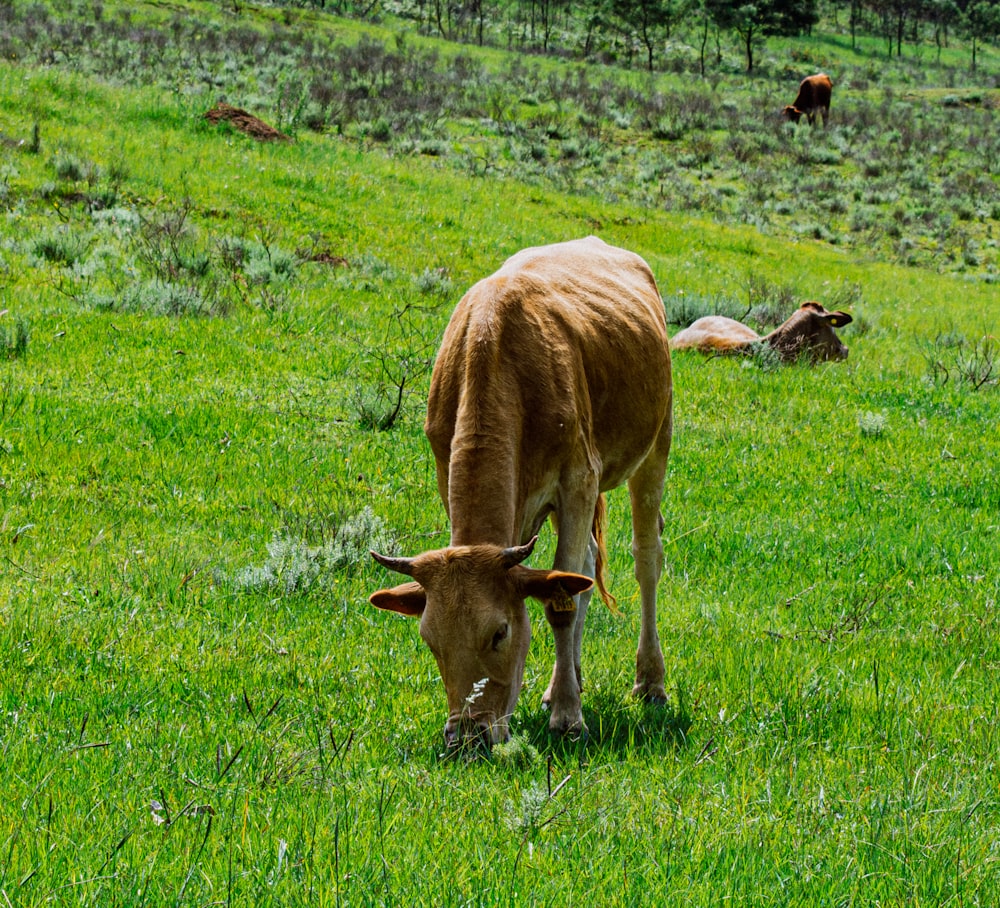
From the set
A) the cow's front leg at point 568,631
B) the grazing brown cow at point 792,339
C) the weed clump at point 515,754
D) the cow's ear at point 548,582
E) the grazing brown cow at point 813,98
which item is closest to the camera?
the weed clump at point 515,754

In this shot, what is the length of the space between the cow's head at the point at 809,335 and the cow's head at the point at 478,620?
9.91m

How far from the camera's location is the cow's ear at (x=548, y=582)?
4.13 m

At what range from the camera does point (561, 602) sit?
4.29 m

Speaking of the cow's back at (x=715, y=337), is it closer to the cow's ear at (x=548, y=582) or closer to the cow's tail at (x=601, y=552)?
the cow's tail at (x=601, y=552)

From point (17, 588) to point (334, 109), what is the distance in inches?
926

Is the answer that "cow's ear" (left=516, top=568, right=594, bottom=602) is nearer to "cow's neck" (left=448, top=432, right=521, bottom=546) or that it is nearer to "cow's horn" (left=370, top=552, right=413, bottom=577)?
"cow's neck" (left=448, top=432, right=521, bottom=546)

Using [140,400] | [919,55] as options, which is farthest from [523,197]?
[919,55]

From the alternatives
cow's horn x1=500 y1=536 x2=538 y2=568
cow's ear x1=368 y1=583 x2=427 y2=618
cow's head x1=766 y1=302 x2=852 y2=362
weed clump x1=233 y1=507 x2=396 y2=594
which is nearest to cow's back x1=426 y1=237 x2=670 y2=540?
cow's horn x1=500 y1=536 x2=538 y2=568

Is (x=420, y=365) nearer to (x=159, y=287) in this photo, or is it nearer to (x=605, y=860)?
(x=159, y=287)

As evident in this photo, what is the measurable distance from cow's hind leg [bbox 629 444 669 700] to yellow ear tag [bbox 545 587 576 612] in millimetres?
1134

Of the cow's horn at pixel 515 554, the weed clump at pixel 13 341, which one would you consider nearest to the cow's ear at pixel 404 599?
the cow's horn at pixel 515 554

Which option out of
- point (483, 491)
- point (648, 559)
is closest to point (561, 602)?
point (483, 491)

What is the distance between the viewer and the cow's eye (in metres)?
4.07

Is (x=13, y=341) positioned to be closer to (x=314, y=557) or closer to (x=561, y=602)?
(x=314, y=557)
